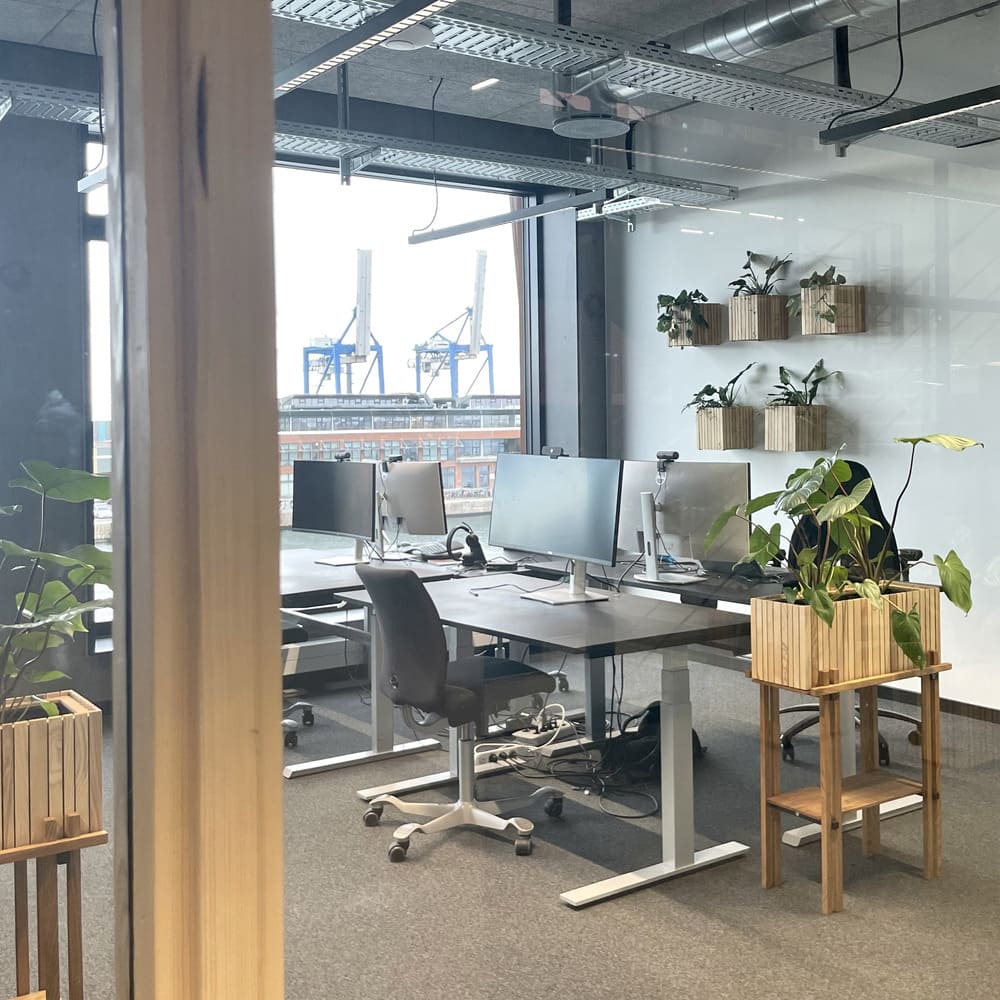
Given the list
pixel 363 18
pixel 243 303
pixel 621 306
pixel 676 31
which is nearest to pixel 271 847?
pixel 243 303

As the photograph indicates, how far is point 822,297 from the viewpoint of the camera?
2.76m

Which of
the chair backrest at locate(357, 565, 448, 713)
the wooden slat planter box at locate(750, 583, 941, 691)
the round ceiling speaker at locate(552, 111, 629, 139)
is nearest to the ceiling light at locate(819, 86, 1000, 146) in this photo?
the round ceiling speaker at locate(552, 111, 629, 139)

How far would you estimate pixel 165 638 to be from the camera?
105 cm

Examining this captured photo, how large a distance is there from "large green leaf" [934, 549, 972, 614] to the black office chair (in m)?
1.08

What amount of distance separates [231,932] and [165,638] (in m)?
0.30

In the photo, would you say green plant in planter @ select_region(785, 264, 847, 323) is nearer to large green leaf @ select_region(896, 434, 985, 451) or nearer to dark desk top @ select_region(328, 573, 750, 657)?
large green leaf @ select_region(896, 434, 985, 451)

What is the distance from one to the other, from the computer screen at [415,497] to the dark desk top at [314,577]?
0.16 meters

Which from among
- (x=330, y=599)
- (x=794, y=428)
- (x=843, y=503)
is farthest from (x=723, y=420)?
(x=330, y=599)

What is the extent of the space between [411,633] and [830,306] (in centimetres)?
138

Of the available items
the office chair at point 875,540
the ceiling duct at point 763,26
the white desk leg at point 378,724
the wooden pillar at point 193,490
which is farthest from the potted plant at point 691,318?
the wooden pillar at point 193,490

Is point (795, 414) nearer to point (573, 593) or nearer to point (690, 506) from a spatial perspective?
point (690, 506)

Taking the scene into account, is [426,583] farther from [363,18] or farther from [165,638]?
[165,638]

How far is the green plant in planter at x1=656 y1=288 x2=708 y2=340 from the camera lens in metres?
2.74

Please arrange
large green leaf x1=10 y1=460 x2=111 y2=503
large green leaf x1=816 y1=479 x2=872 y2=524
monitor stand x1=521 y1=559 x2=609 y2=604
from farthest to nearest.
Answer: monitor stand x1=521 y1=559 x2=609 y2=604
large green leaf x1=816 y1=479 x2=872 y2=524
large green leaf x1=10 y1=460 x2=111 y2=503
